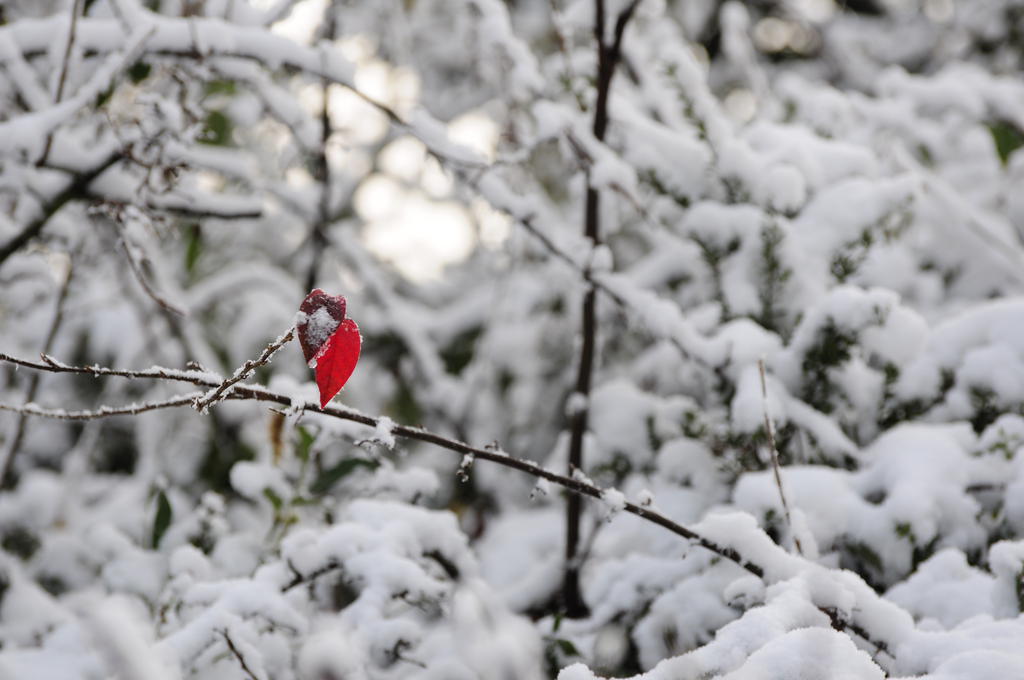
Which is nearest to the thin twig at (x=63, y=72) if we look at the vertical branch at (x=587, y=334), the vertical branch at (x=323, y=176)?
the vertical branch at (x=323, y=176)

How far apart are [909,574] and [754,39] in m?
3.55

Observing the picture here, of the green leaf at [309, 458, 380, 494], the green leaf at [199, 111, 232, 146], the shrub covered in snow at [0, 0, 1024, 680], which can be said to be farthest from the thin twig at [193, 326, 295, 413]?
the green leaf at [199, 111, 232, 146]

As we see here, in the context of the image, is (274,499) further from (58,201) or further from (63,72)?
(63,72)

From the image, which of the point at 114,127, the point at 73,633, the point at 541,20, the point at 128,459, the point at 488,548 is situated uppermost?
the point at 541,20

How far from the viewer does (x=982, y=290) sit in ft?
6.01

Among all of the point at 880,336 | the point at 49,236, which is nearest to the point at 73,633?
the point at 49,236

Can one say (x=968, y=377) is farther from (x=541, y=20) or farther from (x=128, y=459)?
(x=541, y=20)

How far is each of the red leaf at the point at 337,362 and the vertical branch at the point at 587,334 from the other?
639 mm

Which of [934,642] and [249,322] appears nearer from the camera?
[934,642]

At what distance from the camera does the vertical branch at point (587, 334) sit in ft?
4.22

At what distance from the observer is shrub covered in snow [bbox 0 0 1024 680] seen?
85 cm

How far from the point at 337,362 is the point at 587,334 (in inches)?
27.9

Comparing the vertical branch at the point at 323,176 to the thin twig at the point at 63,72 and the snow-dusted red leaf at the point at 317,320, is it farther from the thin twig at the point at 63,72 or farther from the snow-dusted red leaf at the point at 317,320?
the snow-dusted red leaf at the point at 317,320

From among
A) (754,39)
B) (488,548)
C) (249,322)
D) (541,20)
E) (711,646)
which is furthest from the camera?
(754,39)
